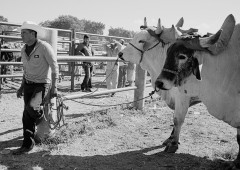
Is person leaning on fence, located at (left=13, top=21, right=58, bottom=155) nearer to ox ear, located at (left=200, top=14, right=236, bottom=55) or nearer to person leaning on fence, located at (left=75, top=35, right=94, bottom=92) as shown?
ox ear, located at (left=200, top=14, right=236, bottom=55)

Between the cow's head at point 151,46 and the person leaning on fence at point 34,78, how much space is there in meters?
1.32

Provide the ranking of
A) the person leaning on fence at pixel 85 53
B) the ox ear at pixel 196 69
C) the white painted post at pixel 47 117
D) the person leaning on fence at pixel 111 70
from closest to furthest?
the ox ear at pixel 196 69 → the white painted post at pixel 47 117 → the person leaning on fence at pixel 111 70 → the person leaning on fence at pixel 85 53

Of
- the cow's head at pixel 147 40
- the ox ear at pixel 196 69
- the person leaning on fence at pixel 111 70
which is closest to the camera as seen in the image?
the ox ear at pixel 196 69

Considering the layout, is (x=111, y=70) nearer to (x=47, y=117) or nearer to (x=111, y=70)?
(x=111, y=70)

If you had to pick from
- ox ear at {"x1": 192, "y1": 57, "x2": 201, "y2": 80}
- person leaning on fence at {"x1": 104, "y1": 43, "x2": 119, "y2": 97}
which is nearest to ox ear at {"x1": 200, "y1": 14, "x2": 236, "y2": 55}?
ox ear at {"x1": 192, "y1": 57, "x2": 201, "y2": 80}

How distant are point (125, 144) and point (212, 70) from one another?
1.93 metres

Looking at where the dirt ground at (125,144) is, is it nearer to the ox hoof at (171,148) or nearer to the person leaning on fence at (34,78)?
the ox hoof at (171,148)

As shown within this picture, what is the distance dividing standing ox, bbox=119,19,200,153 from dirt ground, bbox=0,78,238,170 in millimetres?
375

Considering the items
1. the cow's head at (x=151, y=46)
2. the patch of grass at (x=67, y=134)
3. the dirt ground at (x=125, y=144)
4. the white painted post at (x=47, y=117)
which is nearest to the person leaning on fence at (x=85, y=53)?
the dirt ground at (x=125, y=144)

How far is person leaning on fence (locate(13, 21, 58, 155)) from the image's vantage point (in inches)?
155

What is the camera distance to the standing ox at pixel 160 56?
14.0 feet

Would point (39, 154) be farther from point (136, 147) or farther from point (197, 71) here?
point (197, 71)

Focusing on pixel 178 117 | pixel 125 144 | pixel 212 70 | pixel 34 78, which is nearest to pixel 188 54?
pixel 212 70

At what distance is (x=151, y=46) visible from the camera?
4.47m
